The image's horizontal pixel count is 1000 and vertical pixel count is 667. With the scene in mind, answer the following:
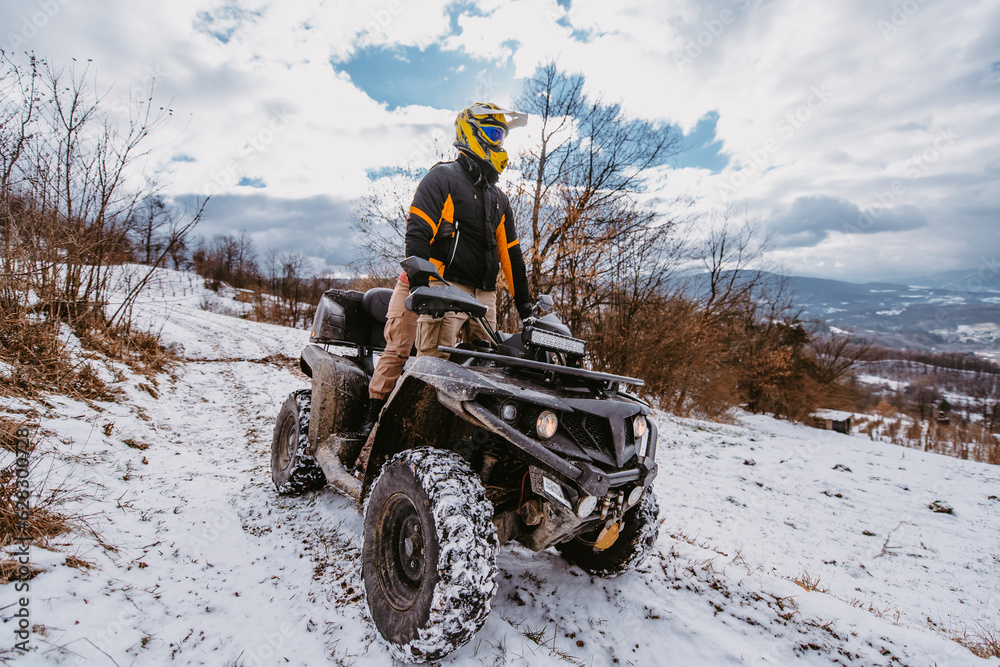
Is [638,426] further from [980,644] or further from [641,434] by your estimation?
[980,644]

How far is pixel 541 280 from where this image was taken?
11.3 m

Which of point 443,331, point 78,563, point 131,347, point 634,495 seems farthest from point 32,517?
point 131,347

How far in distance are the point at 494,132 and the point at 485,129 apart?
6 cm

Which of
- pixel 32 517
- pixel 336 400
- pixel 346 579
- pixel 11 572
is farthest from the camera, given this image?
pixel 336 400

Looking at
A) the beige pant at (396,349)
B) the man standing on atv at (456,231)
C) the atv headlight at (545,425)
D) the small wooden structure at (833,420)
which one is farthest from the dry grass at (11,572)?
the small wooden structure at (833,420)

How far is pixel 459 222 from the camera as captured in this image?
9.47ft

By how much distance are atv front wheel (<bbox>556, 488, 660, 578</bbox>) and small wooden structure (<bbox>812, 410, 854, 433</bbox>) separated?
23149mm

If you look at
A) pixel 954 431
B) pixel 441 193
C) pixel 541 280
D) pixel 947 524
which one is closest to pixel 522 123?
pixel 441 193

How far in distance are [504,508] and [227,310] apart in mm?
31841

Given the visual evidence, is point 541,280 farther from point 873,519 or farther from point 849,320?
point 849,320

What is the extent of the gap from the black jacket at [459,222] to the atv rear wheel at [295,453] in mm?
1694

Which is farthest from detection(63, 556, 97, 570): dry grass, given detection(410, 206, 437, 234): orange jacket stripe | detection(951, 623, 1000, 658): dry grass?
detection(951, 623, 1000, 658): dry grass

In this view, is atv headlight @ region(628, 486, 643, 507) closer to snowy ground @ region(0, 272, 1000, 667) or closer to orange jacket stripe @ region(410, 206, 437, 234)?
snowy ground @ region(0, 272, 1000, 667)

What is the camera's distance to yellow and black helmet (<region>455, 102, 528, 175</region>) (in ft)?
9.28
